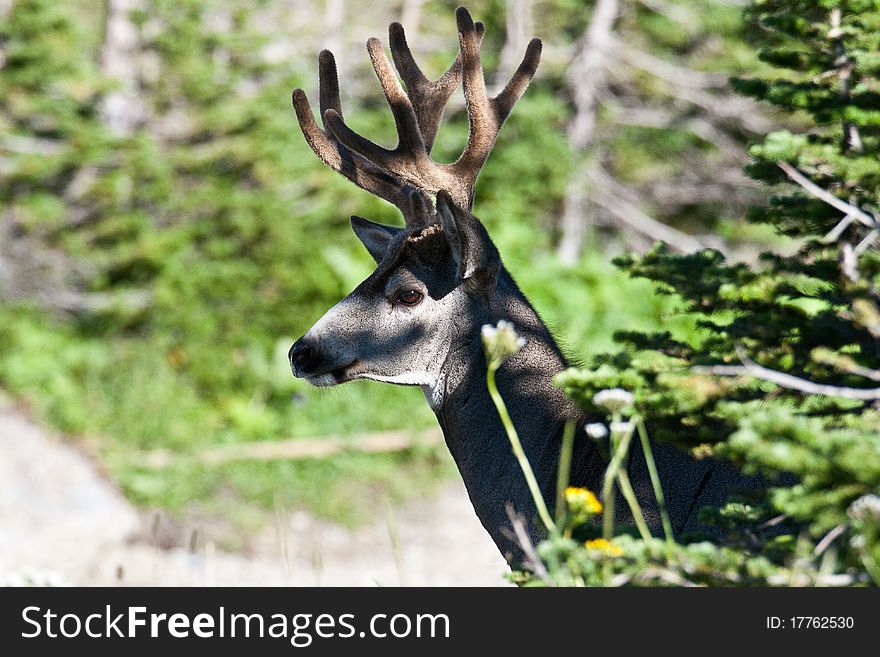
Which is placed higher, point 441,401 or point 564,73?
point 564,73

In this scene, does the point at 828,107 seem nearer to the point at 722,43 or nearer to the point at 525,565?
the point at 525,565

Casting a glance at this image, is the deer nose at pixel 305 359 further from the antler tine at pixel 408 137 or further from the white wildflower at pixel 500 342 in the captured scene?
the white wildflower at pixel 500 342

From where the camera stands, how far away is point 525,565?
326 cm

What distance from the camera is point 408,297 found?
5238 millimetres

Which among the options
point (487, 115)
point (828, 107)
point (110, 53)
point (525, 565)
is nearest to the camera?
point (525, 565)

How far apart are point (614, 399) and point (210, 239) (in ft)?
31.7

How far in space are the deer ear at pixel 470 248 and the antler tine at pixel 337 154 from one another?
424 millimetres

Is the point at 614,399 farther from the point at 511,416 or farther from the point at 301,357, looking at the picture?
the point at 301,357

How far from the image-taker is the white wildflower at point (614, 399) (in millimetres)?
3260

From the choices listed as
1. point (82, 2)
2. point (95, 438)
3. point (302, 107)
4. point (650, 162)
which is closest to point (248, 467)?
point (95, 438)

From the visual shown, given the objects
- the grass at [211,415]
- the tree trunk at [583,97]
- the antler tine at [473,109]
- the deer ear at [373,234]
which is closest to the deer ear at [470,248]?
the antler tine at [473,109]

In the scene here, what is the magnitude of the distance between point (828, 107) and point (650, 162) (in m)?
11.5
